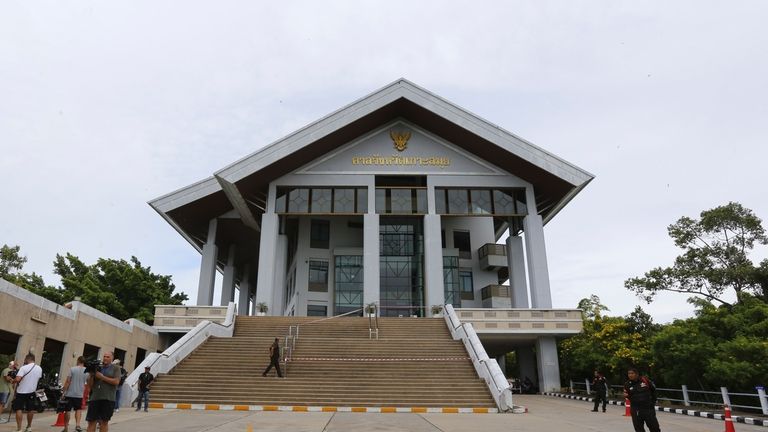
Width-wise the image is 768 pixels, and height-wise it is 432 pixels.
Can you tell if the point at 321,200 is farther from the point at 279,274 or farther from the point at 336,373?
the point at 336,373

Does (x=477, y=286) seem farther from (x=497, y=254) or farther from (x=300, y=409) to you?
(x=300, y=409)

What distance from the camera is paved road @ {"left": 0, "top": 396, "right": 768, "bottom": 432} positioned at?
31.3ft

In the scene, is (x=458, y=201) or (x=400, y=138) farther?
(x=400, y=138)

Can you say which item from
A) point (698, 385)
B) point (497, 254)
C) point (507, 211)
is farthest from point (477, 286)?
point (698, 385)

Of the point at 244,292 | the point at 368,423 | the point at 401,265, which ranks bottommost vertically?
the point at 368,423

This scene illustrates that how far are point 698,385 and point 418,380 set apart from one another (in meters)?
9.45

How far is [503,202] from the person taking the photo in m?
30.5

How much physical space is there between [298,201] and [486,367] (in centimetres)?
1725

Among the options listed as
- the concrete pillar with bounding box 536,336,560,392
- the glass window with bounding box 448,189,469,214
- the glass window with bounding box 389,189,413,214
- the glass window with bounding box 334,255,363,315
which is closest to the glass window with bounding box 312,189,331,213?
the glass window with bounding box 389,189,413,214

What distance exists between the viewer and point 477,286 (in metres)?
34.9

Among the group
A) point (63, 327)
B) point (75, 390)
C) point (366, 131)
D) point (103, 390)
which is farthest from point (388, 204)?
point (103, 390)

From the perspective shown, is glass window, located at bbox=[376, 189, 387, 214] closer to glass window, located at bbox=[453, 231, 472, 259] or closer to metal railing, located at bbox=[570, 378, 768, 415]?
glass window, located at bbox=[453, 231, 472, 259]

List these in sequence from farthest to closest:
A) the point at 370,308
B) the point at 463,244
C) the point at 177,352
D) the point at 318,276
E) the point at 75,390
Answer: the point at 463,244 → the point at 318,276 → the point at 370,308 → the point at 177,352 → the point at 75,390

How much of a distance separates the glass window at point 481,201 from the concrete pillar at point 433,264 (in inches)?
94.0
